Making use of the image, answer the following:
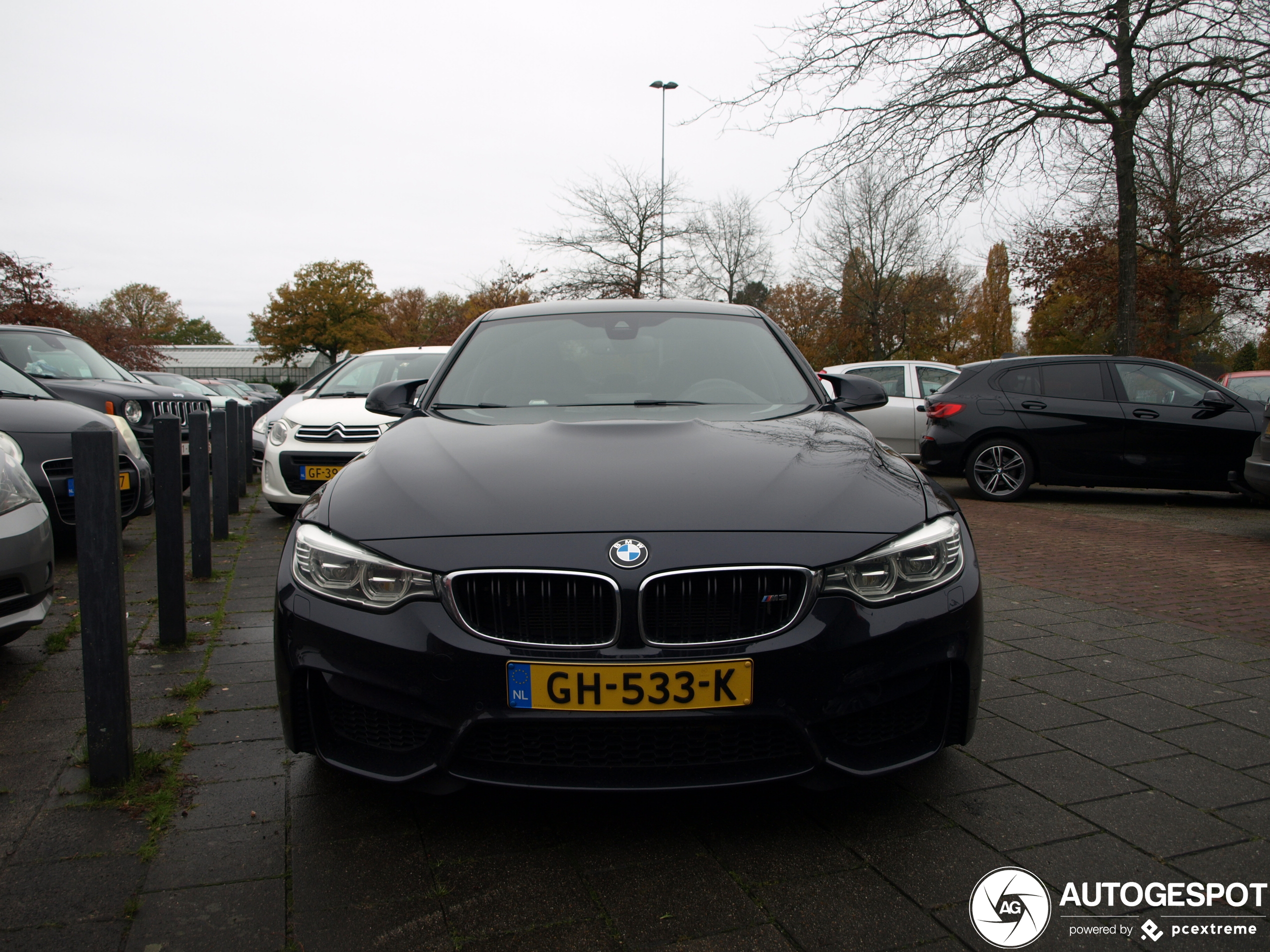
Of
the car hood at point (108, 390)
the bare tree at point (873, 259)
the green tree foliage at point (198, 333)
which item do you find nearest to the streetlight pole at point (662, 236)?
the bare tree at point (873, 259)

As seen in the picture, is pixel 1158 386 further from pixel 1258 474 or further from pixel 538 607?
pixel 538 607

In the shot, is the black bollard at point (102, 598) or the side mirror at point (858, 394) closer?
the black bollard at point (102, 598)

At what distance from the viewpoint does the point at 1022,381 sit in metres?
10.1

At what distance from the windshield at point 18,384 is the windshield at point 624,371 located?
511 centimetres

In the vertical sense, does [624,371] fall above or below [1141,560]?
above

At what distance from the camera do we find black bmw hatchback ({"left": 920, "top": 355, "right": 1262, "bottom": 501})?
944 centimetres

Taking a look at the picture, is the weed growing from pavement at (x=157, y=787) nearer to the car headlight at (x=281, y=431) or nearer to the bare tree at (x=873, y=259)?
the car headlight at (x=281, y=431)

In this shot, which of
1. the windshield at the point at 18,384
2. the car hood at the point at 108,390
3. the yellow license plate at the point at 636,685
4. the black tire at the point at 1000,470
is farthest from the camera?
the black tire at the point at 1000,470

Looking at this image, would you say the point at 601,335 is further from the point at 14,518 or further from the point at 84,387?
the point at 84,387

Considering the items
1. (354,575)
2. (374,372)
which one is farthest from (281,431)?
(354,575)

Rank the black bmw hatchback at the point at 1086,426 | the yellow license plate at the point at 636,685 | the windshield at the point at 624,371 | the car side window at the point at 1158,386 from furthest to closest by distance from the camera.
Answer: the car side window at the point at 1158,386 < the black bmw hatchback at the point at 1086,426 < the windshield at the point at 624,371 < the yellow license plate at the point at 636,685

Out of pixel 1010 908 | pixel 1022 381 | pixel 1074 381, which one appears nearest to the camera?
pixel 1010 908

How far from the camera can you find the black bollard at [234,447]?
918cm

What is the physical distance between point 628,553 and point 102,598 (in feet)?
4.75
